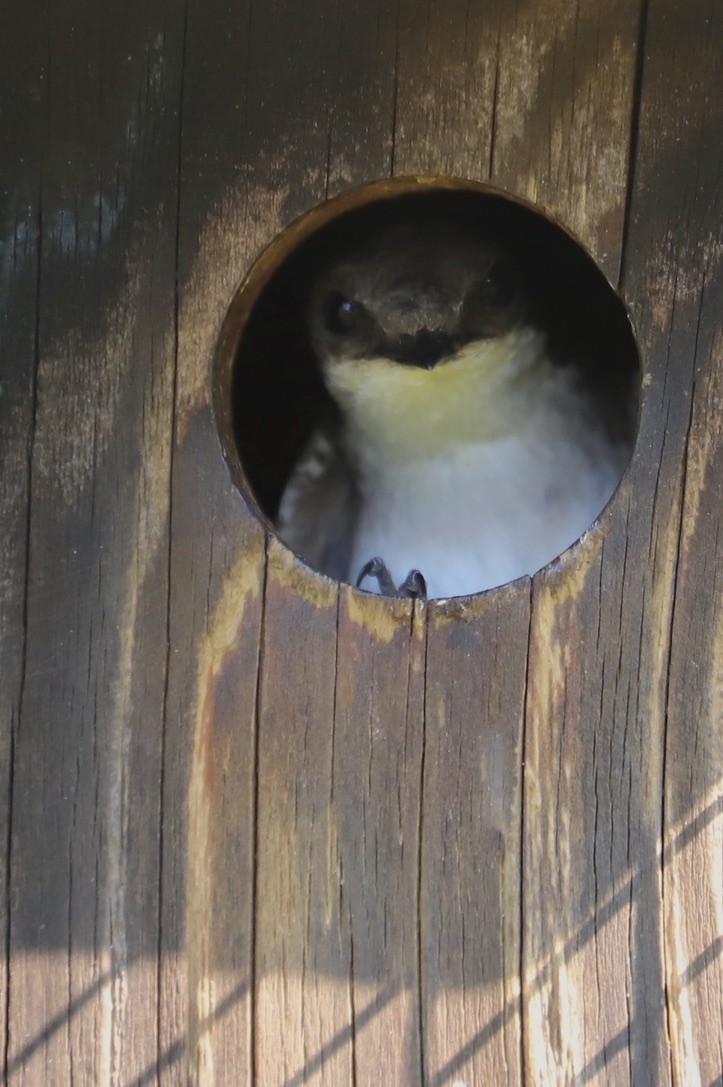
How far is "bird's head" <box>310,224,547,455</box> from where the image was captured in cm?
215

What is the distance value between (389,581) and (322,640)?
68cm

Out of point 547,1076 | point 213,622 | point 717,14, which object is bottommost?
point 547,1076

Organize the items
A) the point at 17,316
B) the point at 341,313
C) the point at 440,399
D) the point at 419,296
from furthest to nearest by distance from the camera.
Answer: the point at 440,399 → the point at 341,313 → the point at 419,296 → the point at 17,316

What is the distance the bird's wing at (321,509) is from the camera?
250 cm

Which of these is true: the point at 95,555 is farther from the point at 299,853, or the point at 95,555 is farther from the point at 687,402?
the point at 687,402

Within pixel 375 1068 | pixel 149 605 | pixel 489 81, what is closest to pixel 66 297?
pixel 149 605

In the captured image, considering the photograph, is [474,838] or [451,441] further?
[451,441]

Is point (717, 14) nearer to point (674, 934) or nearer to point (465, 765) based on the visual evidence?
point (465, 765)

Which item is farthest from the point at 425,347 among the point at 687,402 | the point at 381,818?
the point at 381,818

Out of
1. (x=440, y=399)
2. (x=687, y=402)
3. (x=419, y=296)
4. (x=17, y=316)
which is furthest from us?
(x=440, y=399)

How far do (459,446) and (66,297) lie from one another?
983 mm

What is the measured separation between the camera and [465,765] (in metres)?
1.63

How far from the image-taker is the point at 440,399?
7.99 feet

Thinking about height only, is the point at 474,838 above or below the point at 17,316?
below
